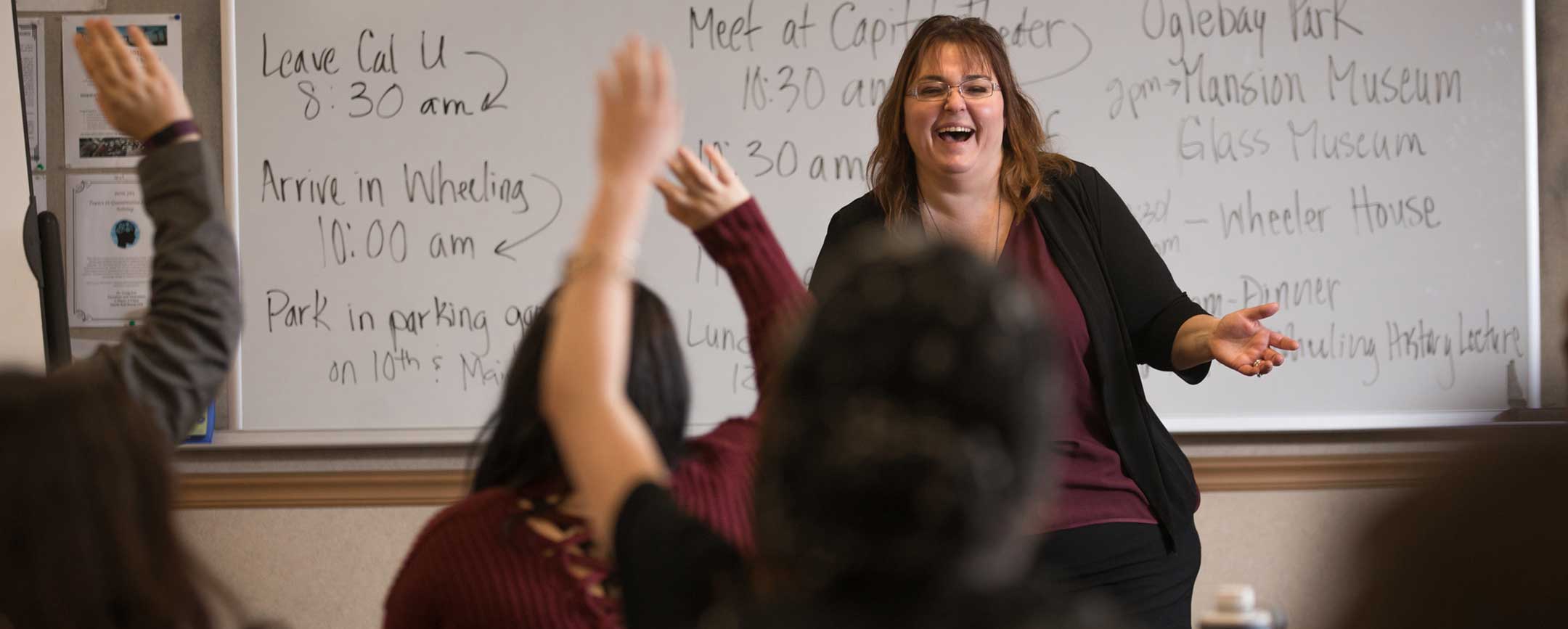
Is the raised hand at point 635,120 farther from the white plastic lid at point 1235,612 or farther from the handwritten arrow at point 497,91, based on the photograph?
the handwritten arrow at point 497,91

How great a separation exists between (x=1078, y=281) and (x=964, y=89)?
0.36 meters

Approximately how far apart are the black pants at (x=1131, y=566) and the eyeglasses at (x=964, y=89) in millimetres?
683

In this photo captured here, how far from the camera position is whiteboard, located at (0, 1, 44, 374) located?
A: 2.26m

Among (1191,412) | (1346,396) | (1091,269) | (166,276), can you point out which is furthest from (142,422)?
(1346,396)

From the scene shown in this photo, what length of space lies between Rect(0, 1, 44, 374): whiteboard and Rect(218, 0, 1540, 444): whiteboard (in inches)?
15.2

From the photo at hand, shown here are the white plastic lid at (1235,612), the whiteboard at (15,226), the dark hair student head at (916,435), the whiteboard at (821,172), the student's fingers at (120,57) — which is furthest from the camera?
the whiteboard at (821,172)

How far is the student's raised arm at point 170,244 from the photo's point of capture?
104 cm

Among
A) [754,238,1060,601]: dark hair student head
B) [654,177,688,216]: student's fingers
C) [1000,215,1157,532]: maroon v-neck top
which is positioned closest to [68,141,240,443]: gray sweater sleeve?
[654,177,688,216]: student's fingers

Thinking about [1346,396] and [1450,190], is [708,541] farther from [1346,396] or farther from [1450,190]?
[1450,190]

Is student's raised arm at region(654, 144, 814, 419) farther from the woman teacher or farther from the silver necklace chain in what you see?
the silver necklace chain

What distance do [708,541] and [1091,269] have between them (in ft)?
4.05

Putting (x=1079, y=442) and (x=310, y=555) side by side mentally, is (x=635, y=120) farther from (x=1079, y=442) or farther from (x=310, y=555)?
(x=310, y=555)

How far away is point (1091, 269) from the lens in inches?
71.4

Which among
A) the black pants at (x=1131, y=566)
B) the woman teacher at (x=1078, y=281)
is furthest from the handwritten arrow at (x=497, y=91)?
the black pants at (x=1131, y=566)
